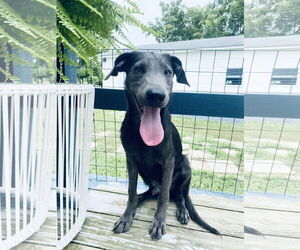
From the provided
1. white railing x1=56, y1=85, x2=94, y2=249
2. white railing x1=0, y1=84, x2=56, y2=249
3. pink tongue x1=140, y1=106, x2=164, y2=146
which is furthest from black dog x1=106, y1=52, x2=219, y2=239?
white railing x1=0, y1=84, x2=56, y2=249

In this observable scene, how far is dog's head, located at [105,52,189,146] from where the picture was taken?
0.81 meters

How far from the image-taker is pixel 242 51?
82 cm

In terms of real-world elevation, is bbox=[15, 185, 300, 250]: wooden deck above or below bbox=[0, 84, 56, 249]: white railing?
below

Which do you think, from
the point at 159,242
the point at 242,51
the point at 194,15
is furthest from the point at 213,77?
the point at 159,242

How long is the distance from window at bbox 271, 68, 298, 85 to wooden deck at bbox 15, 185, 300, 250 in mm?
417

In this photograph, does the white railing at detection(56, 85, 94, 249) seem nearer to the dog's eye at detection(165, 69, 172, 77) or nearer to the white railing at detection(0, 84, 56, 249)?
the white railing at detection(0, 84, 56, 249)

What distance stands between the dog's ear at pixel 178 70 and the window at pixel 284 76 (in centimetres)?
30

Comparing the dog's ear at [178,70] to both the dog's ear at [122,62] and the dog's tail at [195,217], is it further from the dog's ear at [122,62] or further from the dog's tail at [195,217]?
the dog's tail at [195,217]

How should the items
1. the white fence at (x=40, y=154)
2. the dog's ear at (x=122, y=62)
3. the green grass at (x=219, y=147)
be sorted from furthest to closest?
the dog's ear at (x=122, y=62) → the green grass at (x=219, y=147) → the white fence at (x=40, y=154)

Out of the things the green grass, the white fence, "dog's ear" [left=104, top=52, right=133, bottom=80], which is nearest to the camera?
the white fence

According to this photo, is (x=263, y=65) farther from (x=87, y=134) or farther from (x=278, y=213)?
(x=87, y=134)

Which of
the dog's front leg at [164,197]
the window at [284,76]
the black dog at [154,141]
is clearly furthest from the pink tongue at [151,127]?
the window at [284,76]

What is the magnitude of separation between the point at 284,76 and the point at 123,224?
2.67 ft

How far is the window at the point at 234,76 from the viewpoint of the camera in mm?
833
